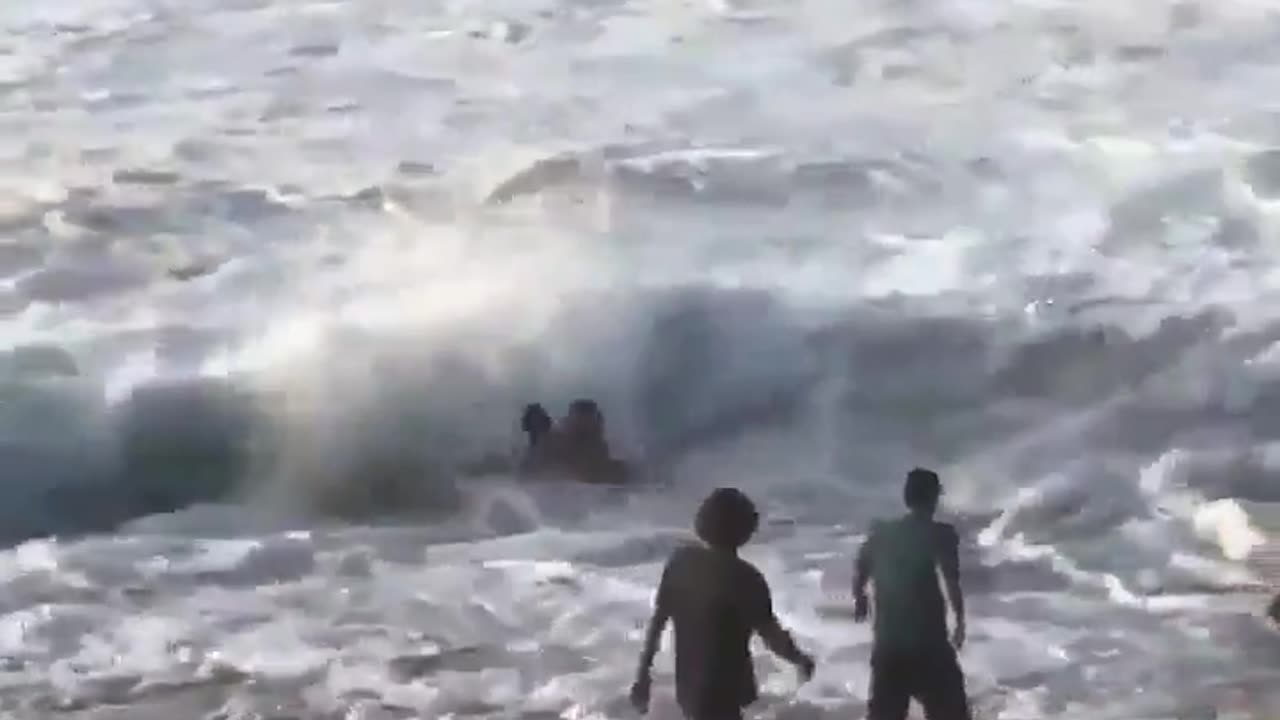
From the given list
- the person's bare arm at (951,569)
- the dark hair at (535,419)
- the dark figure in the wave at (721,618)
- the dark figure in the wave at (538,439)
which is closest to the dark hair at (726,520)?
the dark figure in the wave at (721,618)

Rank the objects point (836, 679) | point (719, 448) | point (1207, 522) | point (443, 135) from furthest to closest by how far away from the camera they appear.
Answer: point (443, 135)
point (719, 448)
point (1207, 522)
point (836, 679)

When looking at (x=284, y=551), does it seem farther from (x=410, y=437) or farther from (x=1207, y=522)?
(x=1207, y=522)

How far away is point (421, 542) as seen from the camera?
8.24 meters

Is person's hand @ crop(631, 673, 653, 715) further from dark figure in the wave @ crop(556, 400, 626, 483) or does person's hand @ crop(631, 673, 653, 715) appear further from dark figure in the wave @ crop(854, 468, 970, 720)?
dark figure in the wave @ crop(556, 400, 626, 483)

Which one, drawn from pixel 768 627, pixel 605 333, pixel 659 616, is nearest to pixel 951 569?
pixel 768 627

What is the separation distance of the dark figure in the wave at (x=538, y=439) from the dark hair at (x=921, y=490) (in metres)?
5.32

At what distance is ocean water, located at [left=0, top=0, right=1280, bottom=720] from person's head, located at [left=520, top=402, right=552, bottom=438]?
20 centimetres

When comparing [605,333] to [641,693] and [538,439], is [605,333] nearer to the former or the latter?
[538,439]

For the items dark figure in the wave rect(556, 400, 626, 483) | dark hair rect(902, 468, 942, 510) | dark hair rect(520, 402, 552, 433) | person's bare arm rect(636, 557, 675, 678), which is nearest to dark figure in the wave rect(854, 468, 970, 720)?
dark hair rect(902, 468, 942, 510)

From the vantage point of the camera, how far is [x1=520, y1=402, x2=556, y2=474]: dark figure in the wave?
368 inches

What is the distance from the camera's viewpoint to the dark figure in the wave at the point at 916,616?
12.9ft

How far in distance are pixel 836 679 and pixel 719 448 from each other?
5218mm

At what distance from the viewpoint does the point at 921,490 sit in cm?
398

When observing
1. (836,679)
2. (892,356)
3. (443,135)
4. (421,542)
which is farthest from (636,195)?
(836,679)
